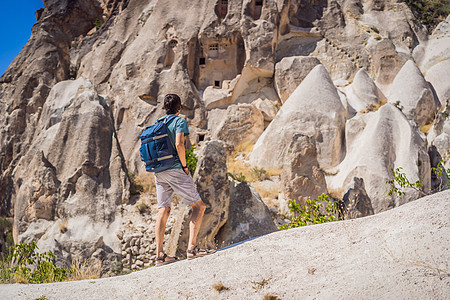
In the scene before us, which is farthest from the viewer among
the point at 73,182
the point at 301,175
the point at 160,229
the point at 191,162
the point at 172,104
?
the point at 73,182

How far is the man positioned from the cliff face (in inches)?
258

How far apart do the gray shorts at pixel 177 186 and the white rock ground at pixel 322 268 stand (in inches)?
22.5

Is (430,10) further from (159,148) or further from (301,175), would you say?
(159,148)

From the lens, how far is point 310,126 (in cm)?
1382

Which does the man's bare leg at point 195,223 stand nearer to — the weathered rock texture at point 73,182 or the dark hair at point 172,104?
the dark hair at point 172,104

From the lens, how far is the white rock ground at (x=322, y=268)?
275cm

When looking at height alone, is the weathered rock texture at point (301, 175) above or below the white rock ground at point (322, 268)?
below

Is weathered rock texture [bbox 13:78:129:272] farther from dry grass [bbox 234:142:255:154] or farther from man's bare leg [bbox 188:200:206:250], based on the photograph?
man's bare leg [bbox 188:200:206:250]

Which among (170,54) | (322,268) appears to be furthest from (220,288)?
(170,54)

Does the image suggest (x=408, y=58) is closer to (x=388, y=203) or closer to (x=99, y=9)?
(x=388, y=203)

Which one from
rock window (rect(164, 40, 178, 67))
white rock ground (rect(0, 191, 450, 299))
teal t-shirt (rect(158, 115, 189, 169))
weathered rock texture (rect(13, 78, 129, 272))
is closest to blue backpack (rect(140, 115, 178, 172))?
teal t-shirt (rect(158, 115, 189, 169))

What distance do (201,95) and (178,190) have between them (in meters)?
13.0

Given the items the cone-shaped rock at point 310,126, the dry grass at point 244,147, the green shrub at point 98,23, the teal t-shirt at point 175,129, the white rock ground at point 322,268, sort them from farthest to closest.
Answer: the green shrub at point 98,23, the dry grass at point 244,147, the cone-shaped rock at point 310,126, the teal t-shirt at point 175,129, the white rock ground at point 322,268

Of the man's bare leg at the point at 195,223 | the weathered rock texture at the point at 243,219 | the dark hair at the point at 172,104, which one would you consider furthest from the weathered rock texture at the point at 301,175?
Result: the dark hair at the point at 172,104
